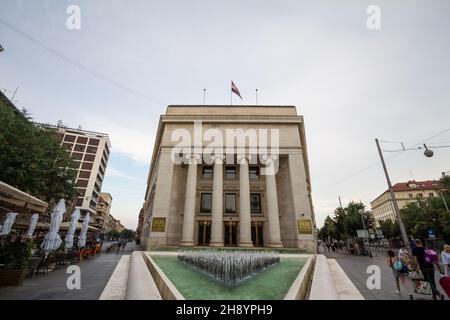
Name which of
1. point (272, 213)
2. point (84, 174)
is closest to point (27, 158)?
point (272, 213)

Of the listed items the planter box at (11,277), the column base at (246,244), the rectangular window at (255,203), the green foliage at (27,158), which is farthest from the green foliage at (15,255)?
the rectangular window at (255,203)

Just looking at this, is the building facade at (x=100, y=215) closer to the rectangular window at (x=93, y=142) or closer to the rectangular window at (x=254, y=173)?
the rectangular window at (x=93, y=142)

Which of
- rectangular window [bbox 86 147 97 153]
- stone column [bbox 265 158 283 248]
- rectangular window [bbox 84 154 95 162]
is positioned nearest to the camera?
stone column [bbox 265 158 283 248]

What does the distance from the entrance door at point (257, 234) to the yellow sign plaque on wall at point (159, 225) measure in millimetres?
10567

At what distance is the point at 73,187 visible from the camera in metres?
21.3

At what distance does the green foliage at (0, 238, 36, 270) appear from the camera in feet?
21.3

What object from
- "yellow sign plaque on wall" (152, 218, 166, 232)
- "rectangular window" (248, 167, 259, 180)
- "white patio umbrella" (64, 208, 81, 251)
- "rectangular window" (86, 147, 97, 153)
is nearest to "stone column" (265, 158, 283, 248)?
"rectangular window" (248, 167, 259, 180)

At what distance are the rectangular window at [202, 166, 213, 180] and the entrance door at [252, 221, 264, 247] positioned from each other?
8317 millimetres

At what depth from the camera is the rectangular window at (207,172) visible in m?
28.4

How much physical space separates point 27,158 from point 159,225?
12.9 metres

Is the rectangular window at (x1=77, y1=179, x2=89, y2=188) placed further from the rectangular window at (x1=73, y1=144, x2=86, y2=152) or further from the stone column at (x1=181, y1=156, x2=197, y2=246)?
the stone column at (x1=181, y1=156, x2=197, y2=246)
